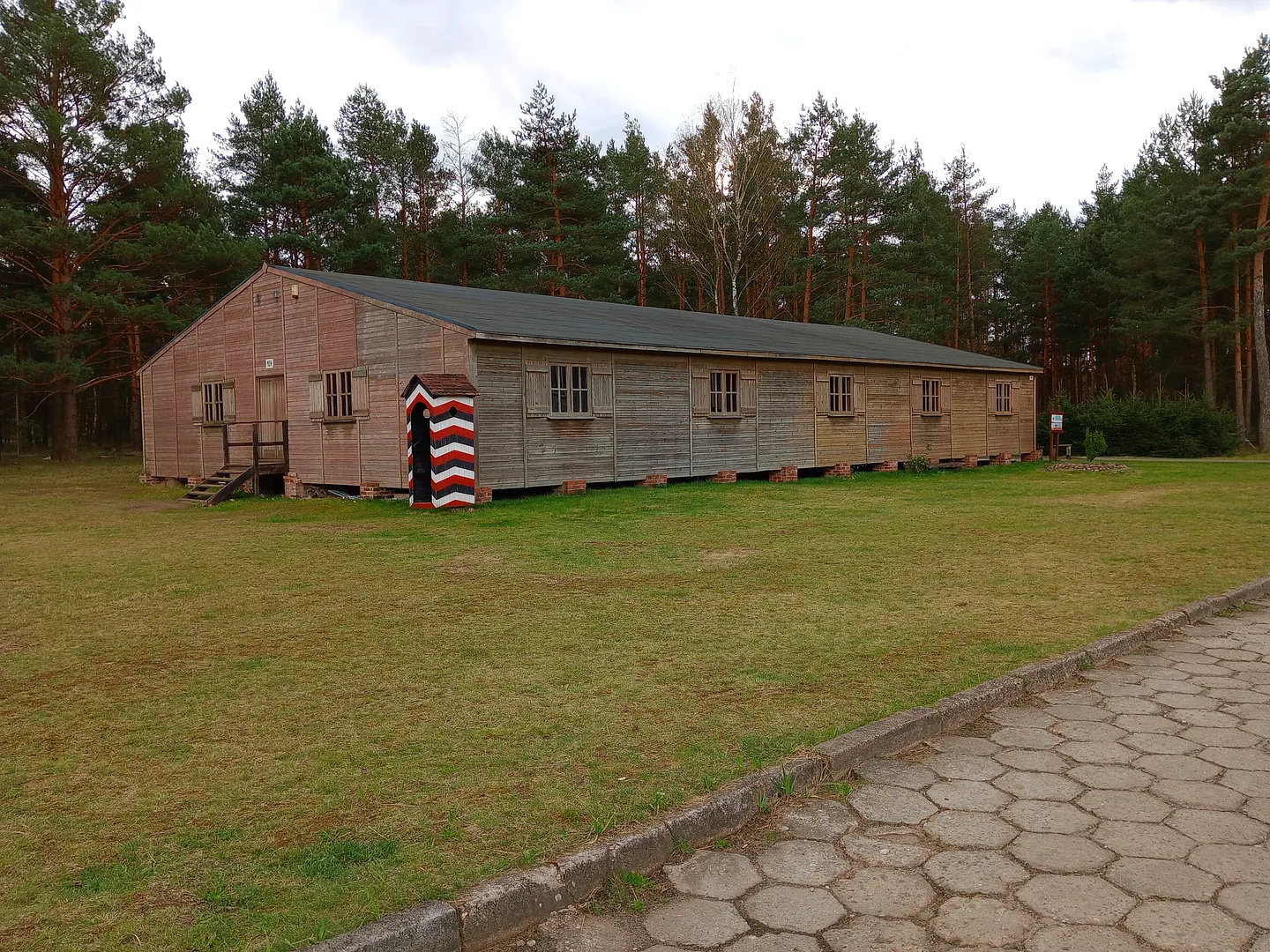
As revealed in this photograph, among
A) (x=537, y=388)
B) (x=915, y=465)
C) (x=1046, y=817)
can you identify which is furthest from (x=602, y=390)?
(x=1046, y=817)

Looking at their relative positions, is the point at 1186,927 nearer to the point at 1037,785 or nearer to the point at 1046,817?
the point at 1046,817

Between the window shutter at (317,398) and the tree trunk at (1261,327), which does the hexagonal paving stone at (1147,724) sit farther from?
the tree trunk at (1261,327)

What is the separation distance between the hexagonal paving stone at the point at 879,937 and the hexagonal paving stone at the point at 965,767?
1164 millimetres

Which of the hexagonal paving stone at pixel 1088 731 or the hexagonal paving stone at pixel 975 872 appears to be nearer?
the hexagonal paving stone at pixel 975 872

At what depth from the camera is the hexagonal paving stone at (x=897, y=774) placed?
11.8 feet

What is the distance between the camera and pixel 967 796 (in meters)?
3.45

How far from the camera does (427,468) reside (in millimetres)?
15156

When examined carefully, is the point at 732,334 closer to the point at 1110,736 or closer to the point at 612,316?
the point at 612,316

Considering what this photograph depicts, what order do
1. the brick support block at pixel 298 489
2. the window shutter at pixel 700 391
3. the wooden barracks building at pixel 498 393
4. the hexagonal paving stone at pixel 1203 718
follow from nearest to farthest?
the hexagonal paving stone at pixel 1203 718 < the wooden barracks building at pixel 498 393 < the brick support block at pixel 298 489 < the window shutter at pixel 700 391

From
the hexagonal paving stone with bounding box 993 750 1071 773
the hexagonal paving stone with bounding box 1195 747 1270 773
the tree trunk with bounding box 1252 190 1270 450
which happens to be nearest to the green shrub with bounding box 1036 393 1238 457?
the tree trunk with bounding box 1252 190 1270 450

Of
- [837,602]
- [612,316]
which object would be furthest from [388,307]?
[837,602]

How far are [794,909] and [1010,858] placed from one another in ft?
2.71

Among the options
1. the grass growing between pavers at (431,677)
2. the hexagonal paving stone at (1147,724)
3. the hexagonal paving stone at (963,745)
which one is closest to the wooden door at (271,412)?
the grass growing between pavers at (431,677)

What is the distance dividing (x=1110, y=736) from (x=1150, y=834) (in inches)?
40.9
